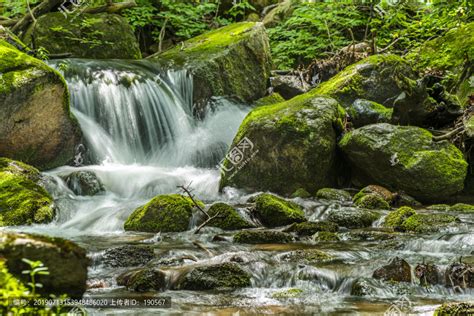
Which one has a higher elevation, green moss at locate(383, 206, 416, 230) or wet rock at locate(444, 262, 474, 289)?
wet rock at locate(444, 262, 474, 289)

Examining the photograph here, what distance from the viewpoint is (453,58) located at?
1073 centimetres

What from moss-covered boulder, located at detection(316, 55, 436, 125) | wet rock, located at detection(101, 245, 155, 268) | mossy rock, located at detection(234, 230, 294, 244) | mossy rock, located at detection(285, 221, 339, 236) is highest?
moss-covered boulder, located at detection(316, 55, 436, 125)

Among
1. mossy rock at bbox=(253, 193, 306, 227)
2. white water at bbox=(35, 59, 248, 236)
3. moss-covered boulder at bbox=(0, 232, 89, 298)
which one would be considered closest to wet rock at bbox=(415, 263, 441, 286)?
mossy rock at bbox=(253, 193, 306, 227)

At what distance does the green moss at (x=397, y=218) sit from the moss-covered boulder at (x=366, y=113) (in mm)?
3648

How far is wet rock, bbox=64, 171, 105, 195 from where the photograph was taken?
890cm

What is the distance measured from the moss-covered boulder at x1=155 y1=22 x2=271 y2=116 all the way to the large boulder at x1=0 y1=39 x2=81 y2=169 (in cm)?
448

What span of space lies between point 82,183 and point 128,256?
13.7 feet

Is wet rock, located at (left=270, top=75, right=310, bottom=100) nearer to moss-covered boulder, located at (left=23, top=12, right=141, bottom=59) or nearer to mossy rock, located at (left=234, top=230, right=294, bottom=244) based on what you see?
moss-covered boulder, located at (left=23, top=12, right=141, bottom=59)

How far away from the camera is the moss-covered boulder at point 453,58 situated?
1046 cm

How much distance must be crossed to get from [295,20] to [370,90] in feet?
19.3

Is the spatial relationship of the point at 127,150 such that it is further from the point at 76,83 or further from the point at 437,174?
the point at 437,174

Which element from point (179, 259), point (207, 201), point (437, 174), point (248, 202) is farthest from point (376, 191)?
point (179, 259)

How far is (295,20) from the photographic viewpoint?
53.8 ft

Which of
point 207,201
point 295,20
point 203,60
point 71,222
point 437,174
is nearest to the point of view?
point 71,222
